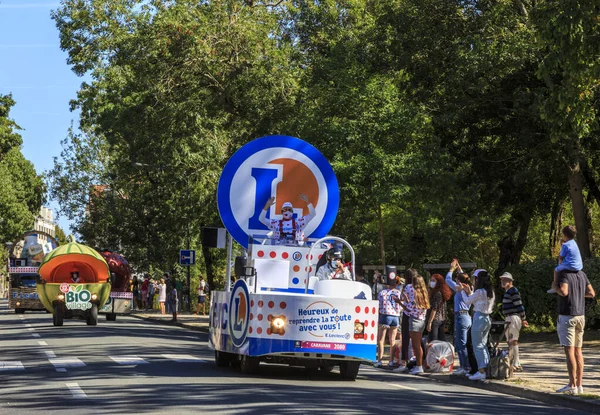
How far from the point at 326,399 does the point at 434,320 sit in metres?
7.99

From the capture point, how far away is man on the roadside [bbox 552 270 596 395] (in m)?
15.8

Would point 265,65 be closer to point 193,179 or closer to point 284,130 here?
point 284,130

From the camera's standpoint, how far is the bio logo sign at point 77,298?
1468 inches

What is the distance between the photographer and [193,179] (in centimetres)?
4312

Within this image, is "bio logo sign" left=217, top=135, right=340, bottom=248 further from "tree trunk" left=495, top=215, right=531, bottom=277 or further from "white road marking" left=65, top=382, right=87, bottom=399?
"tree trunk" left=495, top=215, right=531, bottom=277

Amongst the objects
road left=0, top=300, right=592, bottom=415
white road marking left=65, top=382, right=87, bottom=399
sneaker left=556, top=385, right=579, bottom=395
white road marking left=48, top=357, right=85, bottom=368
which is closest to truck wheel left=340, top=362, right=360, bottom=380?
road left=0, top=300, right=592, bottom=415

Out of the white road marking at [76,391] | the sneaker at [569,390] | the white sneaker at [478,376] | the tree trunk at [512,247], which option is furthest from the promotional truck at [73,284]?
the sneaker at [569,390]

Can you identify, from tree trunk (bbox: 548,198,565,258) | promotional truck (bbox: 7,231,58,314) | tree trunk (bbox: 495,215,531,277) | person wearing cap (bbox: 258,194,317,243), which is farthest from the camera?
promotional truck (bbox: 7,231,58,314)

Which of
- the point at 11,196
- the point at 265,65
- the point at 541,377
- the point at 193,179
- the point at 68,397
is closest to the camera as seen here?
the point at 68,397

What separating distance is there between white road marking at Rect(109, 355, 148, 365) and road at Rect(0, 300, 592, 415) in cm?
2

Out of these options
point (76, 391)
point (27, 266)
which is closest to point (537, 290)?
point (76, 391)

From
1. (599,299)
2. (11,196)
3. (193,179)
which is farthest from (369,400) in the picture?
(11,196)

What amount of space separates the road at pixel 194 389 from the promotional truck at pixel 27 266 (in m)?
30.2

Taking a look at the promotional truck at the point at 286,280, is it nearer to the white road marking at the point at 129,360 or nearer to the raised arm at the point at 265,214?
the raised arm at the point at 265,214
